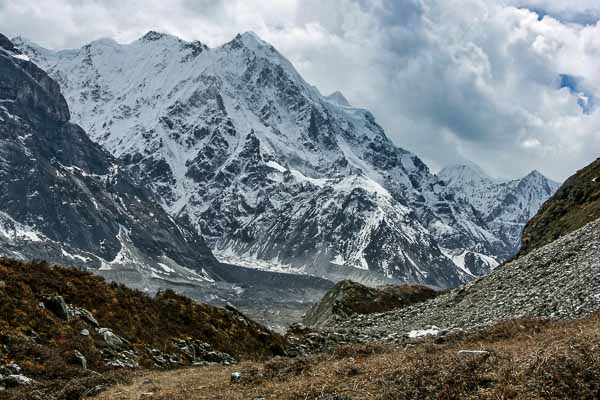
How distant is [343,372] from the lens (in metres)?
16.2

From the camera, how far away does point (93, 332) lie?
91.0ft

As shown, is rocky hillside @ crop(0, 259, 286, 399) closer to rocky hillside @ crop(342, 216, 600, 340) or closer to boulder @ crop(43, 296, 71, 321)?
boulder @ crop(43, 296, 71, 321)

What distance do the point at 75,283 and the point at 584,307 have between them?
83.5 feet

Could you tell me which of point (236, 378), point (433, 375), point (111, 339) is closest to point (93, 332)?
point (111, 339)

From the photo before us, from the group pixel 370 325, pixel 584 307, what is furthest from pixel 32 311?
pixel 370 325

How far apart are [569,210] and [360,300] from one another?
28.1 metres

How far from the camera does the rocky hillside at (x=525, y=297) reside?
28.4m

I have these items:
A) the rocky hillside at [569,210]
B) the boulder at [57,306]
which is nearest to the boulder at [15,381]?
the boulder at [57,306]

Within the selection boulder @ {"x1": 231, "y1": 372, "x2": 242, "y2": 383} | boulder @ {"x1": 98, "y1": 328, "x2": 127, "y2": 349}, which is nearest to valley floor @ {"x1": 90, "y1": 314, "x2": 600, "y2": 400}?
boulder @ {"x1": 231, "y1": 372, "x2": 242, "y2": 383}

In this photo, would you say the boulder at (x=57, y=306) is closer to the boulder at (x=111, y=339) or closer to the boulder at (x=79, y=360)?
the boulder at (x=111, y=339)

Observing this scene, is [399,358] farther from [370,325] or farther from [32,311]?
[370,325]

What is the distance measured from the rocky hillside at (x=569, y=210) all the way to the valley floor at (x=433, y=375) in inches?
1762

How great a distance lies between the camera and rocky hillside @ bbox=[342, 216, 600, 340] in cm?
Result: 2837

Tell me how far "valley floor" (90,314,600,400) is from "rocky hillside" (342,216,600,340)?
265 inches
